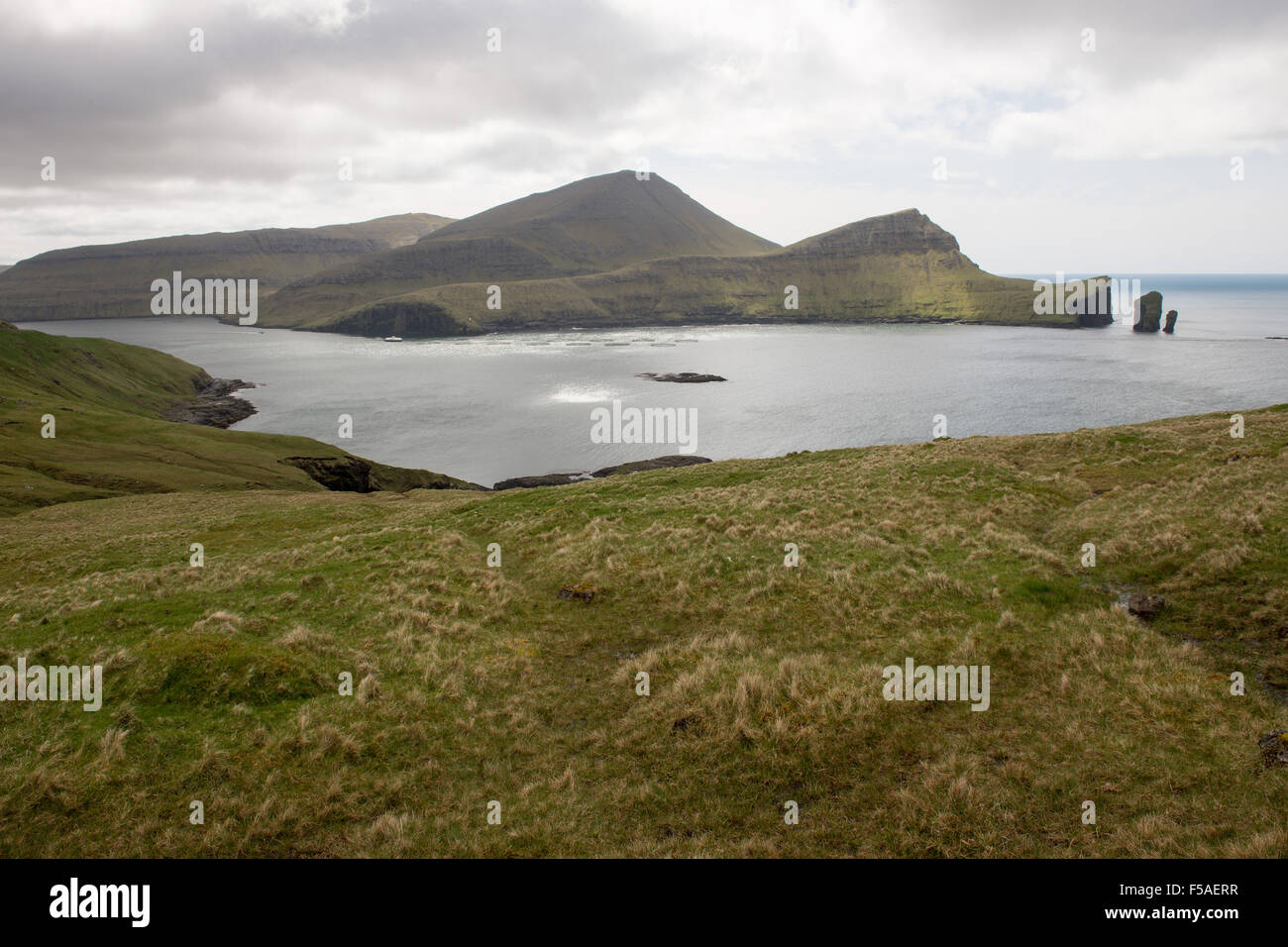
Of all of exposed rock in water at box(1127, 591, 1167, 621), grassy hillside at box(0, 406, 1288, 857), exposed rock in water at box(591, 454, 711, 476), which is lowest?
grassy hillside at box(0, 406, 1288, 857)

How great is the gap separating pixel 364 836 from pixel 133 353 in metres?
176

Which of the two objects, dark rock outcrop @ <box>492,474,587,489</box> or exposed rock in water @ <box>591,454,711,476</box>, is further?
exposed rock in water @ <box>591,454,711,476</box>

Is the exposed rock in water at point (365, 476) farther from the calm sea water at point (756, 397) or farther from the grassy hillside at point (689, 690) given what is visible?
the grassy hillside at point (689, 690)

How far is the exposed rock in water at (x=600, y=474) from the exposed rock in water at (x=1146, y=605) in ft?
178

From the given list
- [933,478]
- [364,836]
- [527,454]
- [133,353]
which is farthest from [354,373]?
[364,836]

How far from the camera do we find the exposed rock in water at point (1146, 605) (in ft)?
56.1

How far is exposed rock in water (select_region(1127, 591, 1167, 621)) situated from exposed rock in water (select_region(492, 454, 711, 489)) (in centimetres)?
5440

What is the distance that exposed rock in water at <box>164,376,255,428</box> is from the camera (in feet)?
382

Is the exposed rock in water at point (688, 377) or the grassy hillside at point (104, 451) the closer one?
the grassy hillside at point (104, 451)

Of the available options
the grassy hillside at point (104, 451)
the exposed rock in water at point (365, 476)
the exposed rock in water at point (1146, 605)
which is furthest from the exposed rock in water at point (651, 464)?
the exposed rock in water at point (1146, 605)

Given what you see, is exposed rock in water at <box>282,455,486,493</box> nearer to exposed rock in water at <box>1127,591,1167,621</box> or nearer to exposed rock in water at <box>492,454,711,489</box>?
exposed rock in water at <box>492,454,711,489</box>

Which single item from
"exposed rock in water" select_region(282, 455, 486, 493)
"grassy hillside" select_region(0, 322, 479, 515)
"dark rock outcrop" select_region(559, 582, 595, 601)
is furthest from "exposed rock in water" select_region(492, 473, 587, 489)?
"dark rock outcrop" select_region(559, 582, 595, 601)
